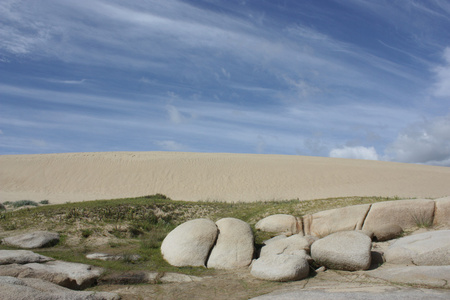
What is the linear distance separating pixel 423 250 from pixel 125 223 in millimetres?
10993

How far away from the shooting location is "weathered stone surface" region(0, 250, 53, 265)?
8645 mm

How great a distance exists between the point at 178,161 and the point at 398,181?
25679mm

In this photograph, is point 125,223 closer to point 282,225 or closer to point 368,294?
point 282,225

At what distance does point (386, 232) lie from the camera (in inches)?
448

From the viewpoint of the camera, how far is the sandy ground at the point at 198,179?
3306 centimetres

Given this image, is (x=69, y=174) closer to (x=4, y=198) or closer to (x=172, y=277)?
(x=4, y=198)

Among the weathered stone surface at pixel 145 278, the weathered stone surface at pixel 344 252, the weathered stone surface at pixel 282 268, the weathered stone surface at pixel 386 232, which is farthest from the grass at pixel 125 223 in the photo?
the weathered stone surface at pixel 386 232

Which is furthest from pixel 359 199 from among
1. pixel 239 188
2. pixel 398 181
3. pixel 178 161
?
pixel 178 161

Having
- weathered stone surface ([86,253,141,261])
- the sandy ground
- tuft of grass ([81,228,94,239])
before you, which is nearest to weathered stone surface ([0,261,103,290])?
weathered stone surface ([86,253,141,261])

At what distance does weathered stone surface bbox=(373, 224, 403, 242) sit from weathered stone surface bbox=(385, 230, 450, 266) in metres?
A: 1.40

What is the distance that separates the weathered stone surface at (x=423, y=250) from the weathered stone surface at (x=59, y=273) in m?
7.53

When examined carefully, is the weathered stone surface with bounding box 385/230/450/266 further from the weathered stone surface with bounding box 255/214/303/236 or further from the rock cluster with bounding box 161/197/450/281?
the weathered stone surface with bounding box 255/214/303/236

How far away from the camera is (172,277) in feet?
29.3

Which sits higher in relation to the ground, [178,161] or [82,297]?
[178,161]
